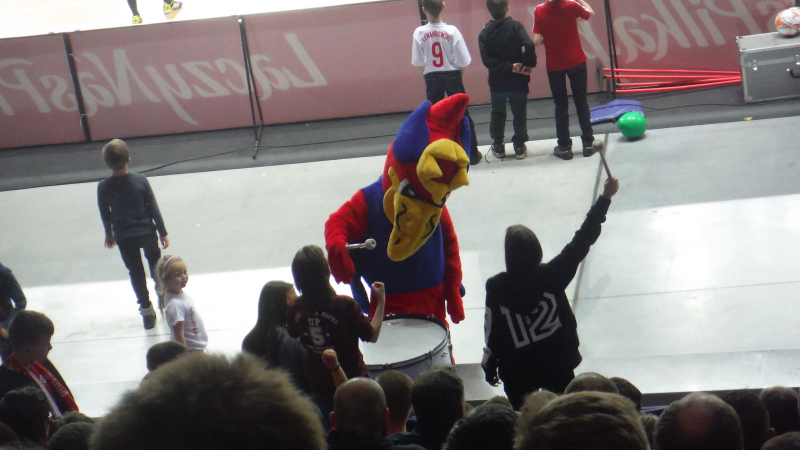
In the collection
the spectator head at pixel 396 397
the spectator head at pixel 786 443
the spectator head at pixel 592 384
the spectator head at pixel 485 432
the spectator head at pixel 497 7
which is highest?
the spectator head at pixel 497 7

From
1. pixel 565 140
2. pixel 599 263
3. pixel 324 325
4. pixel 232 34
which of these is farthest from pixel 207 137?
pixel 324 325

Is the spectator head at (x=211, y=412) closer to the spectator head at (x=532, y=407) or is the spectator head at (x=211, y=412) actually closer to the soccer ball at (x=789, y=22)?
the spectator head at (x=532, y=407)

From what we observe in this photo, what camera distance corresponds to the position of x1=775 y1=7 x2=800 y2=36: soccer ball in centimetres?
918

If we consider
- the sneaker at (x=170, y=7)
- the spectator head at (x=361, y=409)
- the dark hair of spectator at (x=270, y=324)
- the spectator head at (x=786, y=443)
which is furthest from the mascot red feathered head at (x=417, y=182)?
the sneaker at (x=170, y=7)

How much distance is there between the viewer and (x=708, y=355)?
4.46 m

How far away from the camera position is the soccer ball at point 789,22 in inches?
361

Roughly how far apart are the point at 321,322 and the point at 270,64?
7554 mm

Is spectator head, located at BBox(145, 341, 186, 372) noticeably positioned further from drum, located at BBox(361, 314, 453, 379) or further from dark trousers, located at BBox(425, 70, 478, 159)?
dark trousers, located at BBox(425, 70, 478, 159)

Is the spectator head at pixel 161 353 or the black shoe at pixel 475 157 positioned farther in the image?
the black shoe at pixel 475 157

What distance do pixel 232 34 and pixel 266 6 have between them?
1.25m

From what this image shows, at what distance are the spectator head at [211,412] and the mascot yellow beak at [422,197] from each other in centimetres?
338

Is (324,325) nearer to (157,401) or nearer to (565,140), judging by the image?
(157,401)

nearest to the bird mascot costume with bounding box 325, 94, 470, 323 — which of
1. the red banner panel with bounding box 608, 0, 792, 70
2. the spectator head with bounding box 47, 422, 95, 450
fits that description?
the spectator head with bounding box 47, 422, 95, 450

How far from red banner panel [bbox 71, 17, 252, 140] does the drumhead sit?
7.09m
